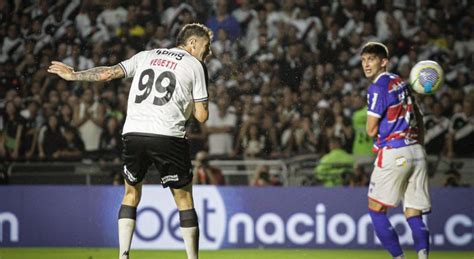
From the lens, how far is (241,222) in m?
11.9

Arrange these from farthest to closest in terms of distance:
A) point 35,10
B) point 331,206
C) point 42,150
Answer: point 35,10
point 42,150
point 331,206

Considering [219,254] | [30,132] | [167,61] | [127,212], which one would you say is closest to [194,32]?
[167,61]

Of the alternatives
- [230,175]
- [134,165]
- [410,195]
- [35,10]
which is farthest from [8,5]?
[410,195]

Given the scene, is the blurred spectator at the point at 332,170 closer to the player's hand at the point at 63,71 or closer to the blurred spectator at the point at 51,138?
the blurred spectator at the point at 51,138

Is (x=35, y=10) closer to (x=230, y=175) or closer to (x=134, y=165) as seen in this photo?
(x=230, y=175)

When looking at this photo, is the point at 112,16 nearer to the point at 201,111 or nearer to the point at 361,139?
the point at 361,139

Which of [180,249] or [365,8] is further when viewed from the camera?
[365,8]

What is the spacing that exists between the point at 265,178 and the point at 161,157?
4386 millimetres

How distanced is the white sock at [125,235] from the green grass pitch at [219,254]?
285 cm

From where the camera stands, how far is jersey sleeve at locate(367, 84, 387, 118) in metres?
8.03

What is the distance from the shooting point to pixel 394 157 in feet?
26.8

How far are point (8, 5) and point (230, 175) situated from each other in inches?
161

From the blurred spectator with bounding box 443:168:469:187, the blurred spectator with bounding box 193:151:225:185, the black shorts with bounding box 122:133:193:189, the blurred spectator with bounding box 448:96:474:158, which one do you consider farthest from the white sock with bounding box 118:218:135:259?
the blurred spectator with bounding box 448:96:474:158

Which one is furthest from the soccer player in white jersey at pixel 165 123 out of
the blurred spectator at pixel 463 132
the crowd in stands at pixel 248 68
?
the blurred spectator at pixel 463 132
